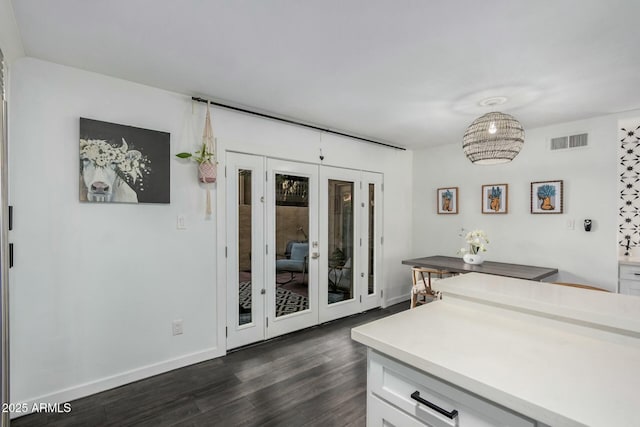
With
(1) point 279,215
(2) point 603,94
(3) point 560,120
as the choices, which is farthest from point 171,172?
(3) point 560,120

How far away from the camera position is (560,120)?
3352mm

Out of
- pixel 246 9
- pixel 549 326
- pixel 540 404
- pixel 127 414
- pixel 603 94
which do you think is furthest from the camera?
pixel 603 94

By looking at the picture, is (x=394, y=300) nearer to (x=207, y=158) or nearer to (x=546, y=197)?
(x=546, y=197)

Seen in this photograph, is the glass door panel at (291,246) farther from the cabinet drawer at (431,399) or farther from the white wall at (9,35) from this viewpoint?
the cabinet drawer at (431,399)

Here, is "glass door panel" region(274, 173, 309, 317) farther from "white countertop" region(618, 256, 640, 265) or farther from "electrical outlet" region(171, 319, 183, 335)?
"white countertop" region(618, 256, 640, 265)

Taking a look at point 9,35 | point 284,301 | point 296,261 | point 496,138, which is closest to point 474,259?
point 496,138

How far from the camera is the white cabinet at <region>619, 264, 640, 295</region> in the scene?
302 cm

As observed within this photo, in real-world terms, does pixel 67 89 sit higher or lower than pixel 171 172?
higher

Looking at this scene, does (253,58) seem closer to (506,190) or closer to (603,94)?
(603,94)

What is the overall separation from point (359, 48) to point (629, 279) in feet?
11.3

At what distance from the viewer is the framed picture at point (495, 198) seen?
3920mm

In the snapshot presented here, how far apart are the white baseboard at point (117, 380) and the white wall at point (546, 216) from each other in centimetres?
343

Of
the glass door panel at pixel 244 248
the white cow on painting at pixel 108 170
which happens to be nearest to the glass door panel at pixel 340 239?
the glass door panel at pixel 244 248

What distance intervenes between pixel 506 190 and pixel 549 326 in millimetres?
3025
